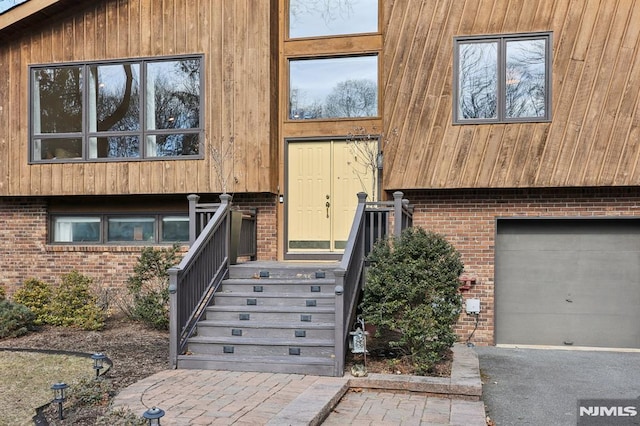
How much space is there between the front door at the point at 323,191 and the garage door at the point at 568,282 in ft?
8.25

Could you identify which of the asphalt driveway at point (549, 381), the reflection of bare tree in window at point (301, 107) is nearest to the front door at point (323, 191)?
the reflection of bare tree in window at point (301, 107)

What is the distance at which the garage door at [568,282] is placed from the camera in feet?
27.6

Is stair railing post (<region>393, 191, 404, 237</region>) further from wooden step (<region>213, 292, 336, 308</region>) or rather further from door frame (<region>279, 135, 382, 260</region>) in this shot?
door frame (<region>279, 135, 382, 260</region>)

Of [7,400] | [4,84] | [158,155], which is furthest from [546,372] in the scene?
[4,84]

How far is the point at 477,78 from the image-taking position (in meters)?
8.30

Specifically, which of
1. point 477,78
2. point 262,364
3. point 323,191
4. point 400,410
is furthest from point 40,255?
point 477,78

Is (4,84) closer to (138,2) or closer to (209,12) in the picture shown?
(138,2)

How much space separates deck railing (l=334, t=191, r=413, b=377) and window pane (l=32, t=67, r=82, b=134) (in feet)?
18.9

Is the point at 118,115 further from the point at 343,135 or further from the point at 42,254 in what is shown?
the point at 343,135

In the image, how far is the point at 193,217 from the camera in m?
7.43

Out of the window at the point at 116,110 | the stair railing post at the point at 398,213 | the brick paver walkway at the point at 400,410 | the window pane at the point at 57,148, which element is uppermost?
the window at the point at 116,110

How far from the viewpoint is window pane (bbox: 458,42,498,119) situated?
826 centimetres

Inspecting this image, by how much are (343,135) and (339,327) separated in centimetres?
424

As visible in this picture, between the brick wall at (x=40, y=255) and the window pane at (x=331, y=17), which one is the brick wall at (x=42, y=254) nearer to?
the brick wall at (x=40, y=255)
